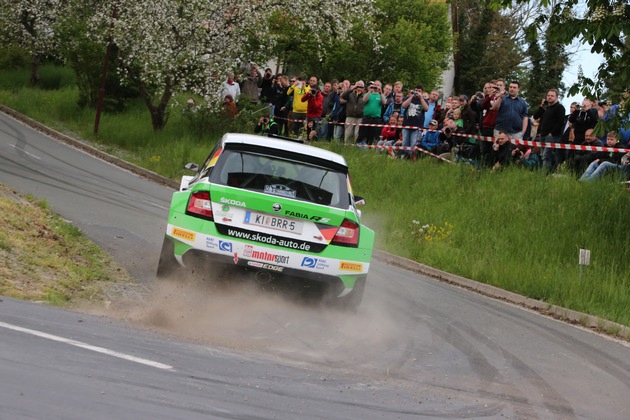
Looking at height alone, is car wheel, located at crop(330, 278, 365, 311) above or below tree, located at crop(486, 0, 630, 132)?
below

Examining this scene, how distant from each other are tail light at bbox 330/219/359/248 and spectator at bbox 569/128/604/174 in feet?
34.1

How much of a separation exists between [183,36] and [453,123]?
456 inches

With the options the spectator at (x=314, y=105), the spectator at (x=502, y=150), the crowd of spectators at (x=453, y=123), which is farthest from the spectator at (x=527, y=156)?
the spectator at (x=314, y=105)

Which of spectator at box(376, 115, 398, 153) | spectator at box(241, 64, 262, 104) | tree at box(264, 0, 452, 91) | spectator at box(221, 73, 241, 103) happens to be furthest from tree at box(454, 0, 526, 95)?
spectator at box(376, 115, 398, 153)

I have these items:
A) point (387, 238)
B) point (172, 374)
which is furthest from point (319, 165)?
point (387, 238)

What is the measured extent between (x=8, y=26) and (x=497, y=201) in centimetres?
3142

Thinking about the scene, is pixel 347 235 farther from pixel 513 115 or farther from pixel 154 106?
pixel 154 106

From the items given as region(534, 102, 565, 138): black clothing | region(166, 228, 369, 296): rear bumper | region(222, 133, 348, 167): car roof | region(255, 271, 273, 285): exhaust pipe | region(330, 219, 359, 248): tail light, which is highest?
region(534, 102, 565, 138): black clothing

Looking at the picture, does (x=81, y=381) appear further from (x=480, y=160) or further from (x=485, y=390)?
(x=480, y=160)

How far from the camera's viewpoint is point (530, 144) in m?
21.4

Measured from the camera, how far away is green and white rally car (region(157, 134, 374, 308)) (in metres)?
10.7

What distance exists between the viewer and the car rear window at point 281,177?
11078mm

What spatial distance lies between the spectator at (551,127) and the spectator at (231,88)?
13306mm

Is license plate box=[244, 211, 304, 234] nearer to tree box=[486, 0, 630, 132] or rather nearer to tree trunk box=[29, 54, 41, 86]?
tree box=[486, 0, 630, 132]
